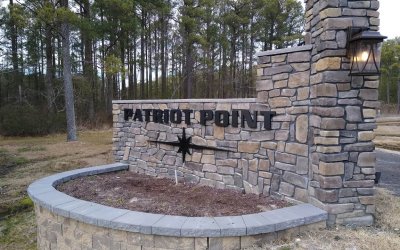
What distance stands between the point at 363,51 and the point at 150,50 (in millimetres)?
17886

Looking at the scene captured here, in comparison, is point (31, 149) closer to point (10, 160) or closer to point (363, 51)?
point (10, 160)

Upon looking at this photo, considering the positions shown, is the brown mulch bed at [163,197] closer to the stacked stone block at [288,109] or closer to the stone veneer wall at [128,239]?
the stacked stone block at [288,109]

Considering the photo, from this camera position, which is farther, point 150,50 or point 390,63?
point 390,63

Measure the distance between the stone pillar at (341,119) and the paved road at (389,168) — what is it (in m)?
1.85

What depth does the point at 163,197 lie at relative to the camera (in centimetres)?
440

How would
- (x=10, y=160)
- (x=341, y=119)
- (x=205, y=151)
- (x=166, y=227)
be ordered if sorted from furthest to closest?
(x=10, y=160) < (x=205, y=151) < (x=341, y=119) < (x=166, y=227)

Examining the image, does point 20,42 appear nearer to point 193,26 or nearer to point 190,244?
point 193,26

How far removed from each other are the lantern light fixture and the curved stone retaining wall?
1.57 meters

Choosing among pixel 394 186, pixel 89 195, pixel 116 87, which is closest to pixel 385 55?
pixel 116 87

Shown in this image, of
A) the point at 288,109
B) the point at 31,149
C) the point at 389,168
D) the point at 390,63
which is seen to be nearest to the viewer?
the point at 288,109

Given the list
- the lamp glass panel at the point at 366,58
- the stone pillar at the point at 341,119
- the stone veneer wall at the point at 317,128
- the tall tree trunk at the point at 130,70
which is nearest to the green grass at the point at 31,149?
the stone veneer wall at the point at 317,128

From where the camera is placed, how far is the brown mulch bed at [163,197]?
148 inches

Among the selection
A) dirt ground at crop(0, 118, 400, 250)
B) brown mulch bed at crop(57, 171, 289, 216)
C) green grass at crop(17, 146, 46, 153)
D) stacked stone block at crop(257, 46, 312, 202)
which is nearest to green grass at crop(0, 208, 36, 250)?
dirt ground at crop(0, 118, 400, 250)

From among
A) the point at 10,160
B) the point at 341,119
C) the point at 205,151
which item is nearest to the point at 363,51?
the point at 341,119
